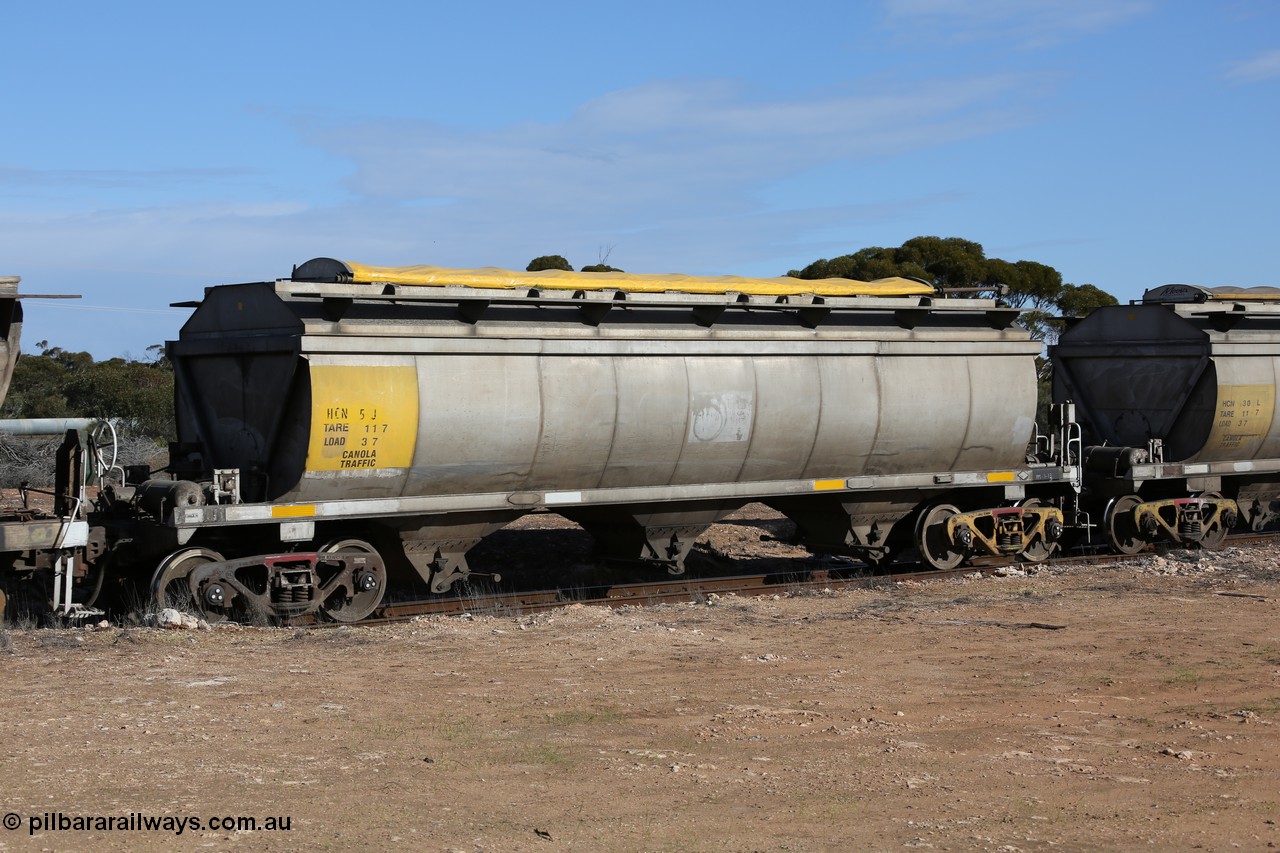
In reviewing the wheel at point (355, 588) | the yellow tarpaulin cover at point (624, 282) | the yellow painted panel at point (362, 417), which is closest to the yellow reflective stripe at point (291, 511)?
the yellow painted panel at point (362, 417)

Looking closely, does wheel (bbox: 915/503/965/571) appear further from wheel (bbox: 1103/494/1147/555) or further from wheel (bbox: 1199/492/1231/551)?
wheel (bbox: 1199/492/1231/551)

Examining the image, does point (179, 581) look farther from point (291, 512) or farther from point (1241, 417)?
point (1241, 417)

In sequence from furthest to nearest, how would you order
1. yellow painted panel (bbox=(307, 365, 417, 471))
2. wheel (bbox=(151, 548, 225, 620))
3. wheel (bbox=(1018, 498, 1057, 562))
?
1. wheel (bbox=(1018, 498, 1057, 562))
2. yellow painted panel (bbox=(307, 365, 417, 471))
3. wheel (bbox=(151, 548, 225, 620))

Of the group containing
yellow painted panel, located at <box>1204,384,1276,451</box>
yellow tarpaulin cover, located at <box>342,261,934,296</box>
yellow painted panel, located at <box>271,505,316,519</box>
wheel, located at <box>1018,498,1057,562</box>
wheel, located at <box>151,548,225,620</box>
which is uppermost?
yellow tarpaulin cover, located at <box>342,261,934,296</box>

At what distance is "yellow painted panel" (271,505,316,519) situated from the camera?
11.7 metres

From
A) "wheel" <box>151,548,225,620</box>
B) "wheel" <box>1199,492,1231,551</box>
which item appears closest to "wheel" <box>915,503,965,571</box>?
"wheel" <box>1199,492,1231,551</box>

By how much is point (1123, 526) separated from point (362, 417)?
1121 cm

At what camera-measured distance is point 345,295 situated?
11.6m

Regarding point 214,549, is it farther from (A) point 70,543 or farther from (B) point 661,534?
(B) point 661,534

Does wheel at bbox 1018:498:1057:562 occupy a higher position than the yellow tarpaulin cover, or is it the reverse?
the yellow tarpaulin cover

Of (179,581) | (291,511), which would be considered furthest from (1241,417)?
(179,581)

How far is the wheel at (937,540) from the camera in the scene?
16219 millimetres

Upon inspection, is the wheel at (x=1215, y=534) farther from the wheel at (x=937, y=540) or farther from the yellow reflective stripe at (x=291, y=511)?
the yellow reflective stripe at (x=291, y=511)

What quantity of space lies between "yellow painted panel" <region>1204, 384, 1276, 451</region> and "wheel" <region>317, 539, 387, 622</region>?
11620mm
